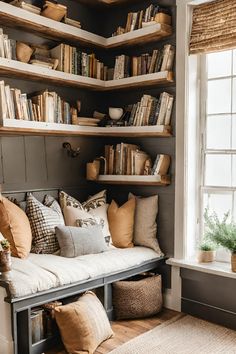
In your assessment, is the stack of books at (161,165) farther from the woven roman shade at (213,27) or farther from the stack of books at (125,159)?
the woven roman shade at (213,27)

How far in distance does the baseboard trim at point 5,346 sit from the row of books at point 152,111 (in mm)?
2043

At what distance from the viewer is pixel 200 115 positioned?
11.3 feet

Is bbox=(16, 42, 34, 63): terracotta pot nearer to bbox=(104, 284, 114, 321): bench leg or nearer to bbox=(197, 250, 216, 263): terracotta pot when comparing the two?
bbox=(104, 284, 114, 321): bench leg

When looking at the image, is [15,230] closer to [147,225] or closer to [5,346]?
[5,346]

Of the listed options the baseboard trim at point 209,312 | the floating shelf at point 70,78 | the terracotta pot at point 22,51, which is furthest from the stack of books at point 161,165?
the terracotta pot at point 22,51

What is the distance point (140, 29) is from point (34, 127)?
4.12ft

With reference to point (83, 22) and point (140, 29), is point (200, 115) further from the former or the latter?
point (83, 22)

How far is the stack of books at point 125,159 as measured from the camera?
11.8 ft

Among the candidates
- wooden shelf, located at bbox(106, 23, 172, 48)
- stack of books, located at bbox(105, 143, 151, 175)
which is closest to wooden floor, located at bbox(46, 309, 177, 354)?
stack of books, located at bbox(105, 143, 151, 175)

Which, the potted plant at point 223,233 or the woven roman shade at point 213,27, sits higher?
the woven roman shade at point 213,27

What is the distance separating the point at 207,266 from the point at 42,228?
1.35 meters

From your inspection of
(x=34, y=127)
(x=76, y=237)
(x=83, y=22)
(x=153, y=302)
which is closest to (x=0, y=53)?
(x=34, y=127)

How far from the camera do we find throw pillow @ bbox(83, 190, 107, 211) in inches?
143

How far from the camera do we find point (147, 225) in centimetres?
354
